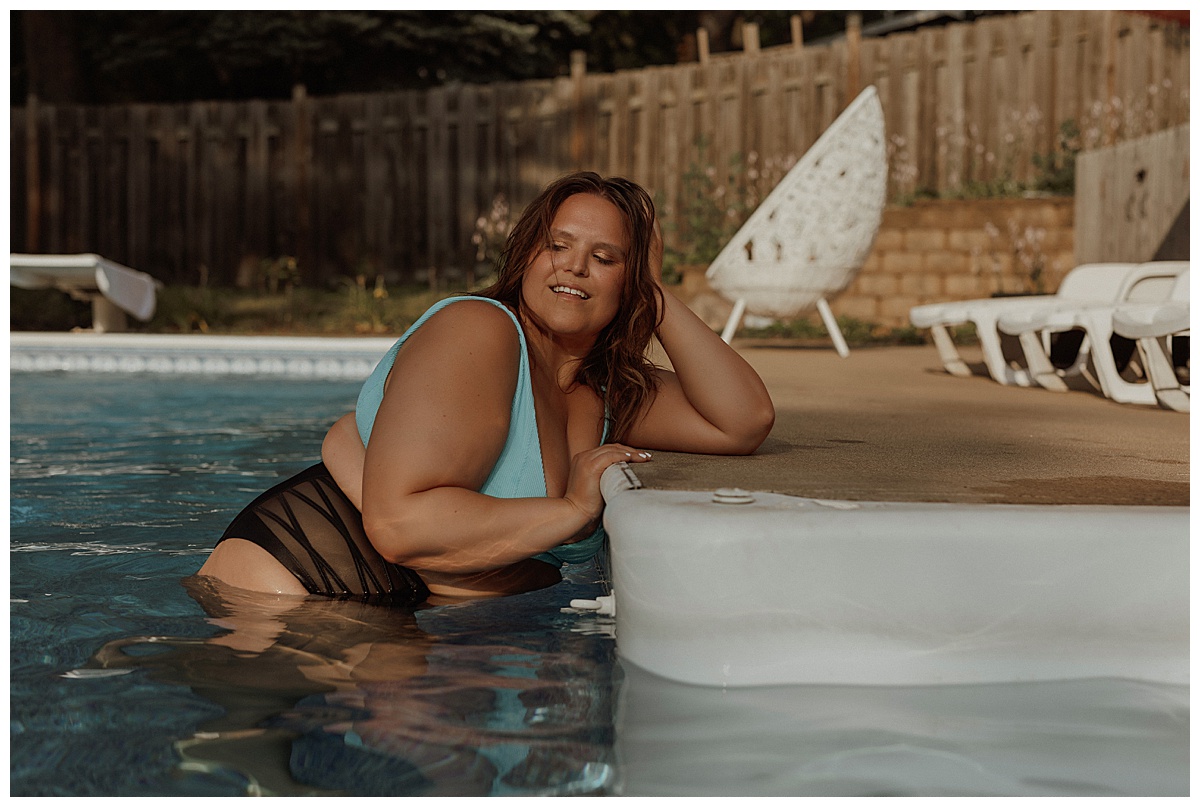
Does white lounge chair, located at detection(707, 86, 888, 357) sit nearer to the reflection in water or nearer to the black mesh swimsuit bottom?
the black mesh swimsuit bottom

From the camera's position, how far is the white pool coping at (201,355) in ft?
25.2

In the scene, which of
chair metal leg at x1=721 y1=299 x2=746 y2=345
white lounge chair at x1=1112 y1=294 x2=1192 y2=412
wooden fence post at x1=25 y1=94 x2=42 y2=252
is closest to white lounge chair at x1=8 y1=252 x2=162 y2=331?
wooden fence post at x1=25 y1=94 x2=42 y2=252

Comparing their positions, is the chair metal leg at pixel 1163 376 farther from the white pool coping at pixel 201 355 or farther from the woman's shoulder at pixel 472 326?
the white pool coping at pixel 201 355

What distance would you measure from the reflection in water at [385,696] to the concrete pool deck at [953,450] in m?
0.40

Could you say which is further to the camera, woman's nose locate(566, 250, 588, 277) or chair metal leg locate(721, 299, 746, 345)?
chair metal leg locate(721, 299, 746, 345)

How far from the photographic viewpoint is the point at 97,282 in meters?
9.21

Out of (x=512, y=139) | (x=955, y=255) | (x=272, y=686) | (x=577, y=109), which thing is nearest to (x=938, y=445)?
(x=272, y=686)

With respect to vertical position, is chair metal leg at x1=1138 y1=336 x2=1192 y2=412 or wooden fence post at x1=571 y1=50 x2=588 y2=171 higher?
wooden fence post at x1=571 y1=50 x2=588 y2=171

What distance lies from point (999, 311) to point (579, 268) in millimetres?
3167

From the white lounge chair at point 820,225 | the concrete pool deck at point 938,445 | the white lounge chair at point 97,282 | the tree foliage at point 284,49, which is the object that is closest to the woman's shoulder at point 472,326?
the concrete pool deck at point 938,445

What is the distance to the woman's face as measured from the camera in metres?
2.19

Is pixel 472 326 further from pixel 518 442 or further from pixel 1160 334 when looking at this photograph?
pixel 1160 334

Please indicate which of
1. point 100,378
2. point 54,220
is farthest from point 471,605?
point 54,220

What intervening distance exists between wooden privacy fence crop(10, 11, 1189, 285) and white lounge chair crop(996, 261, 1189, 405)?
4.96 m
